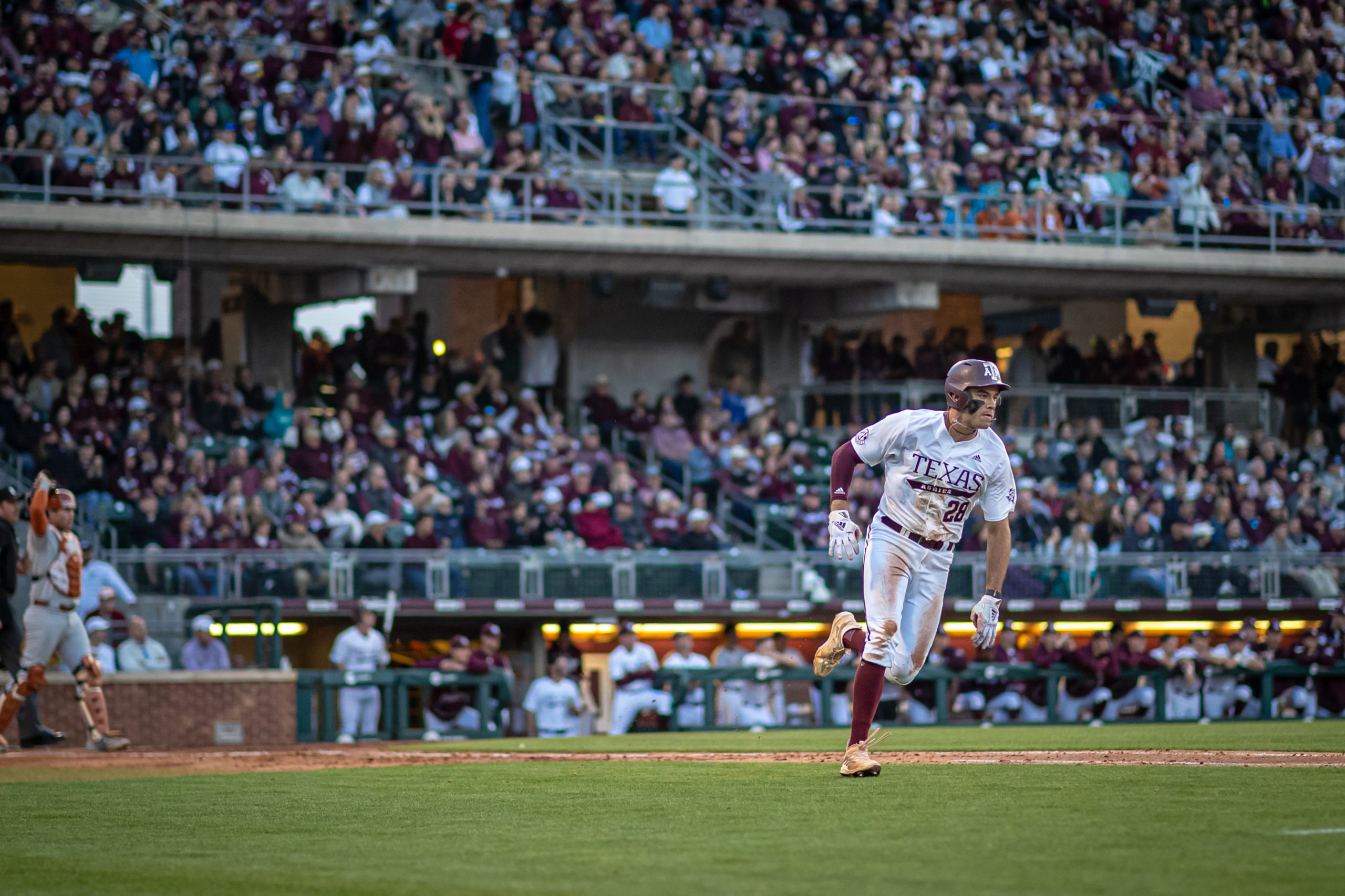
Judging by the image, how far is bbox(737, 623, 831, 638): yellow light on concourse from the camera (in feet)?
70.3

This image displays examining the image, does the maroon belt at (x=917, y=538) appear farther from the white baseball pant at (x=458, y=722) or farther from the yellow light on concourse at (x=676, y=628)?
the yellow light on concourse at (x=676, y=628)

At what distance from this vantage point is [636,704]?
18562 mm

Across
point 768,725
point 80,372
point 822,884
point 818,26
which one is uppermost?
point 818,26

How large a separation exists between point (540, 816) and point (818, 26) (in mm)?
20113

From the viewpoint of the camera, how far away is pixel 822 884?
493cm

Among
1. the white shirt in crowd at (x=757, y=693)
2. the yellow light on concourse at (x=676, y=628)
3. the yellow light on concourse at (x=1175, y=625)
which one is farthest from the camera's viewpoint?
the yellow light on concourse at (x=1175, y=625)

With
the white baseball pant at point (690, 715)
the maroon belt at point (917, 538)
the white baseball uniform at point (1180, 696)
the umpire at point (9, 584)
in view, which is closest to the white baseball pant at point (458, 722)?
the white baseball pant at point (690, 715)

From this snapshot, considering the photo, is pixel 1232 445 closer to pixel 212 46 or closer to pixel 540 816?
pixel 212 46

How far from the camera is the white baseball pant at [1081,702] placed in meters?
19.6

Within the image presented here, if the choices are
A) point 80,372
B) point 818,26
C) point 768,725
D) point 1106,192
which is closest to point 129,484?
point 80,372

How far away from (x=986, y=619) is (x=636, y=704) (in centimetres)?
1038

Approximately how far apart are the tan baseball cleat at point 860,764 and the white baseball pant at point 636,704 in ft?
33.3

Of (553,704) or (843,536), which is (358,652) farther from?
(843,536)

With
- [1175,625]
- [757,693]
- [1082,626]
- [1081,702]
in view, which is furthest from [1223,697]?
[757,693]
